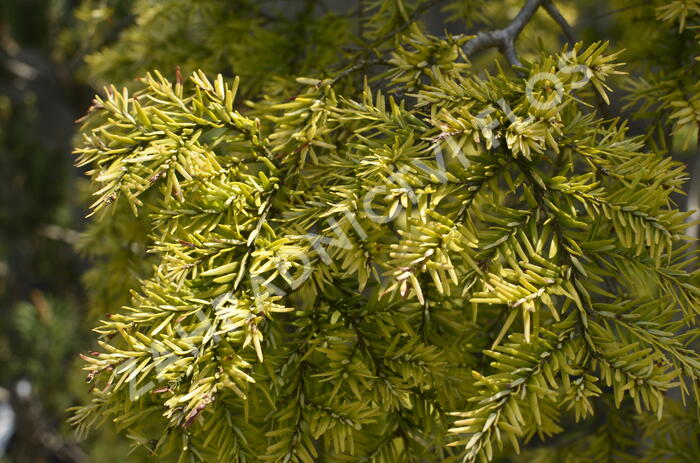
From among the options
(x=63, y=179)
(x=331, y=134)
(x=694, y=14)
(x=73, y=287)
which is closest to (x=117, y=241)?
(x=331, y=134)

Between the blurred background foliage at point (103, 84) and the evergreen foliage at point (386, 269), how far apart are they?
18 cm

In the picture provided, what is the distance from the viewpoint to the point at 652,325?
66 cm

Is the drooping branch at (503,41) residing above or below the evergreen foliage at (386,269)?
above

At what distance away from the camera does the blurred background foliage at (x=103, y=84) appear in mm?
1059

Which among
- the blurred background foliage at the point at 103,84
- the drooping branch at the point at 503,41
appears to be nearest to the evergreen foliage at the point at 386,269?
the drooping branch at the point at 503,41

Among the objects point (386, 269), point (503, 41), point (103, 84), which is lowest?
point (386, 269)

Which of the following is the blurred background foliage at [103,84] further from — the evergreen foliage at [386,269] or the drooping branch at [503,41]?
the evergreen foliage at [386,269]

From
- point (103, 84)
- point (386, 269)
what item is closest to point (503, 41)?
point (386, 269)

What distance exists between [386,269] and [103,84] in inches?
61.2

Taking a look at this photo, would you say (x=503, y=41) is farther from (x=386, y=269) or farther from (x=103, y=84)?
(x=103, y=84)

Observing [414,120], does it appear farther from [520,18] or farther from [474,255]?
[520,18]

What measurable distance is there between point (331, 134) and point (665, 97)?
1.48 feet

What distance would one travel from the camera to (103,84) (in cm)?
195

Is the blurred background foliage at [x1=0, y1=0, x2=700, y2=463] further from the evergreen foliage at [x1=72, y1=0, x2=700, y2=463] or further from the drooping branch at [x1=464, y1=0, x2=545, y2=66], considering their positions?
the evergreen foliage at [x1=72, y1=0, x2=700, y2=463]
